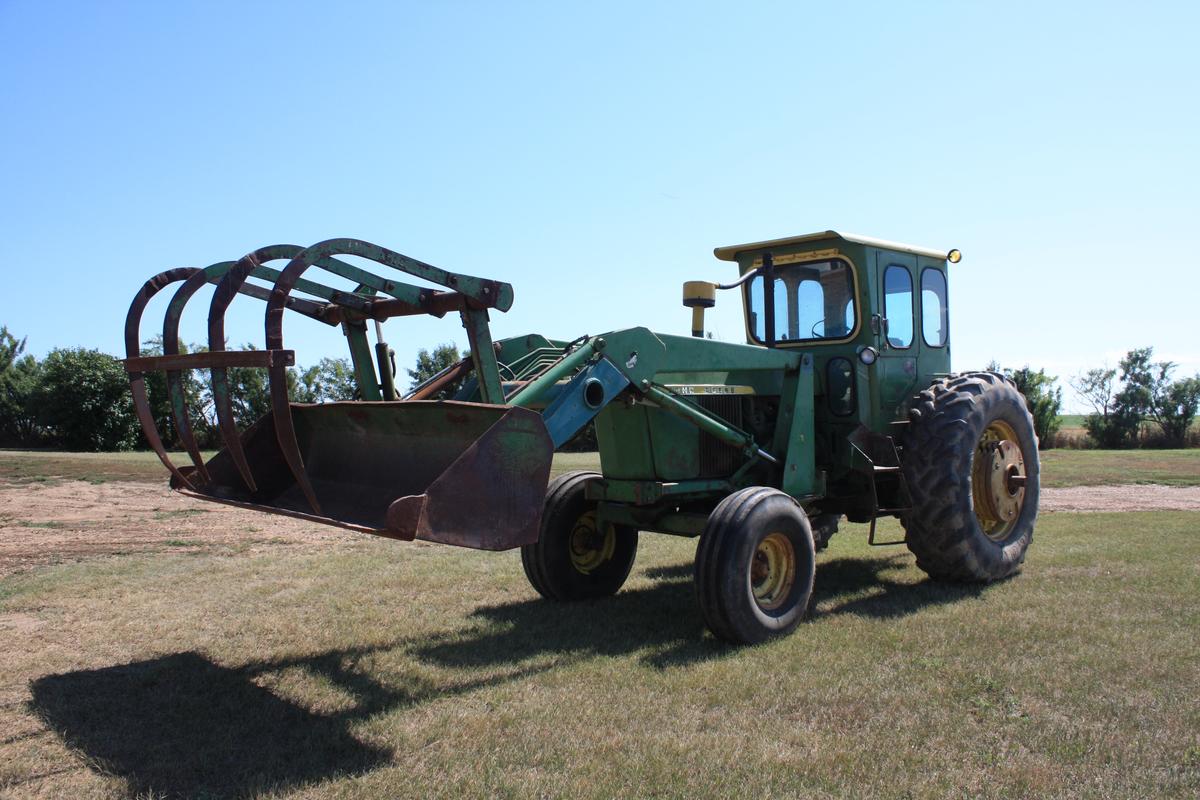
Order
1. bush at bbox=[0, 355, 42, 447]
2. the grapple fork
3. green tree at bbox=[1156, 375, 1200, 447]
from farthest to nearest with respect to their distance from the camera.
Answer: bush at bbox=[0, 355, 42, 447]
green tree at bbox=[1156, 375, 1200, 447]
the grapple fork

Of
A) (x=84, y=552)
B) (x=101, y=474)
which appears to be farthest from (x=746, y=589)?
(x=101, y=474)

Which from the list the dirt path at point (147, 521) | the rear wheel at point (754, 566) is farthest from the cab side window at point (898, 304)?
the dirt path at point (147, 521)

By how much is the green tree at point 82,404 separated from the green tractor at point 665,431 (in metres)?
34.8

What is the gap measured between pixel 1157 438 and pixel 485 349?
37.5 m

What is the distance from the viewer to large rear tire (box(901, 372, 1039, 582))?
685cm

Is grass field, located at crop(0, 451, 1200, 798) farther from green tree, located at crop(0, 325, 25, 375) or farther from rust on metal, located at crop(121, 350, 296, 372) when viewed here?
green tree, located at crop(0, 325, 25, 375)

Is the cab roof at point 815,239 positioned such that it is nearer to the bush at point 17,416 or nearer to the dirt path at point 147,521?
the dirt path at point 147,521

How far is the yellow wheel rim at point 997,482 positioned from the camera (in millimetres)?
7695

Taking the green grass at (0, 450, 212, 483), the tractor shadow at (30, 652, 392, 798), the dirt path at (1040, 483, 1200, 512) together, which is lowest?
the tractor shadow at (30, 652, 392, 798)

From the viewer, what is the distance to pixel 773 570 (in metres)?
6.02

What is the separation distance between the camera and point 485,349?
15.8 feet

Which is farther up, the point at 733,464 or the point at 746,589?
the point at 733,464

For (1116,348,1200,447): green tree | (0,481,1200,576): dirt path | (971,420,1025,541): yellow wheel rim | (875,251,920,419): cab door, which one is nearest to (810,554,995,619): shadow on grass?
(971,420,1025,541): yellow wheel rim

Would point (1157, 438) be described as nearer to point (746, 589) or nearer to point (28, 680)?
point (746, 589)
